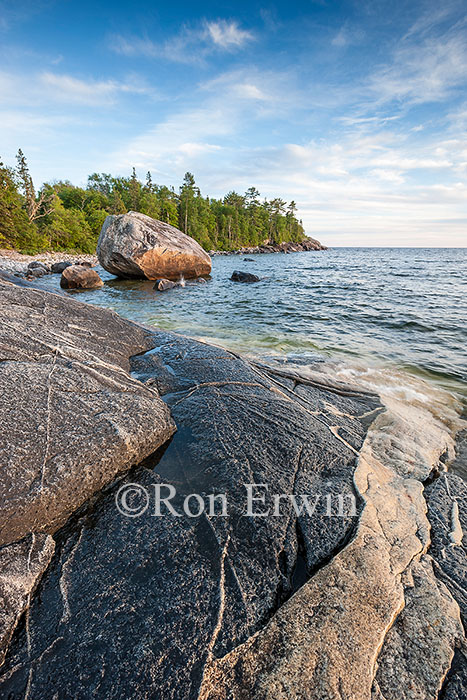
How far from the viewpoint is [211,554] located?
67.9 inches

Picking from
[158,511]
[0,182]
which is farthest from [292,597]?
[0,182]

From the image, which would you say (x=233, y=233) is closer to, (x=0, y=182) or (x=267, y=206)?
(x=267, y=206)

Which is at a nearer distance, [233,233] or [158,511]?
[158,511]

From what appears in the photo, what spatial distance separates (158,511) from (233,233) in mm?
73519

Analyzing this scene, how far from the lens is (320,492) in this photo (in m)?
2.26

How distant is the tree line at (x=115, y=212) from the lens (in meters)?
25.8

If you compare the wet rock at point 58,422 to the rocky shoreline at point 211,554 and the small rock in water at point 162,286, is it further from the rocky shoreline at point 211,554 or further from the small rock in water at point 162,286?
the small rock in water at point 162,286

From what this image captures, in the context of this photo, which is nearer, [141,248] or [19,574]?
[19,574]

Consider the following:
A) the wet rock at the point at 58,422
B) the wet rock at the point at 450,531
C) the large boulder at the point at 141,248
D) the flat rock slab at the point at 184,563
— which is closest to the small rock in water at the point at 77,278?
the large boulder at the point at 141,248

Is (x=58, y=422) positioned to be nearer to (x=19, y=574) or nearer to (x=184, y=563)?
(x=19, y=574)

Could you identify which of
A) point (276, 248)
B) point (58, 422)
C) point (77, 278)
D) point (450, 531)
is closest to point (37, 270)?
point (77, 278)

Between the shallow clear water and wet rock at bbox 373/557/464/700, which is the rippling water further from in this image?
wet rock at bbox 373/557/464/700

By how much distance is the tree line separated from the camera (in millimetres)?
25766

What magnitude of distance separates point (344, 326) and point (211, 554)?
878 cm
